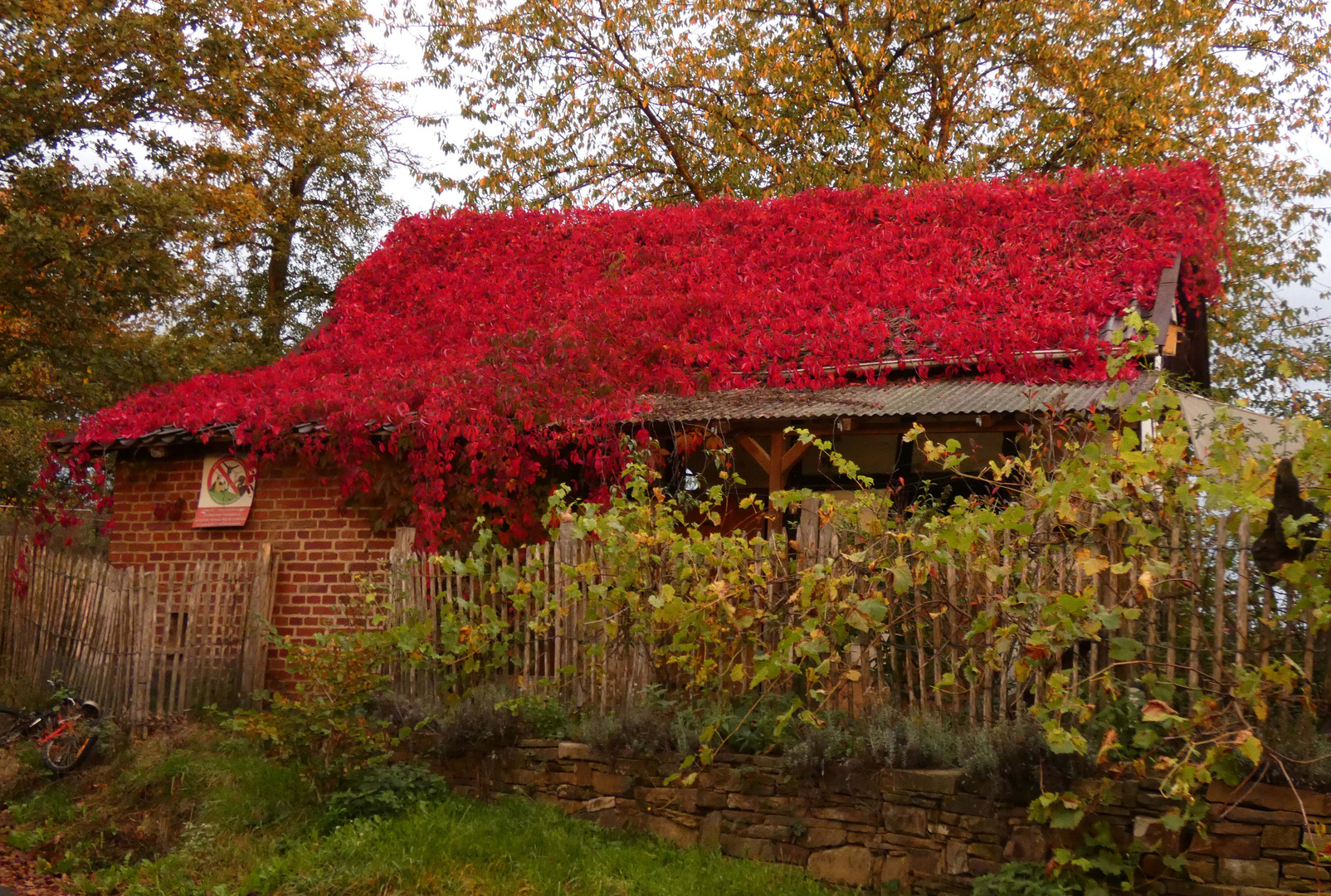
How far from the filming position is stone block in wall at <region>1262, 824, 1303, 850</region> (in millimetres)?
4590

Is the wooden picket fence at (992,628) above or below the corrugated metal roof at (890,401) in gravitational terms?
below

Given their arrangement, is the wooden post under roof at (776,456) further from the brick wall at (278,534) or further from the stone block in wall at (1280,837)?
the stone block in wall at (1280,837)

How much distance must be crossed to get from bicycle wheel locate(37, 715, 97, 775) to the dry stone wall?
3.26 metres

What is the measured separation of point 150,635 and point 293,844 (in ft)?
10.2

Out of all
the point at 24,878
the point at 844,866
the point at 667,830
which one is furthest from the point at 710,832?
the point at 24,878

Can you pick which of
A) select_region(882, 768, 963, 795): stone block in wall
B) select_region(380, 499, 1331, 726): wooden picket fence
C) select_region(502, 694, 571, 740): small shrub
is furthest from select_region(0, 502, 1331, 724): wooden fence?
select_region(882, 768, 963, 795): stone block in wall

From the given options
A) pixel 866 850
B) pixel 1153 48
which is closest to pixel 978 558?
pixel 866 850

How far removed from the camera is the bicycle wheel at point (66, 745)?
8.11 metres

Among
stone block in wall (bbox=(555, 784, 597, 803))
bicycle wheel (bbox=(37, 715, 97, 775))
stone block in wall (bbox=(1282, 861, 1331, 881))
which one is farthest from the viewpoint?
bicycle wheel (bbox=(37, 715, 97, 775))

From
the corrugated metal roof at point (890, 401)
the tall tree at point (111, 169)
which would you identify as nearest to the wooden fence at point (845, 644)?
the corrugated metal roof at point (890, 401)

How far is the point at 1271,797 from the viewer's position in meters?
4.63

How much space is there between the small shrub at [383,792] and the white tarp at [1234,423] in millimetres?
4584

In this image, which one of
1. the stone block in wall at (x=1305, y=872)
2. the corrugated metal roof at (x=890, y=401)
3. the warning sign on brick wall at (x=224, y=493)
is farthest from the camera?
the warning sign on brick wall at (x=224, y=493)

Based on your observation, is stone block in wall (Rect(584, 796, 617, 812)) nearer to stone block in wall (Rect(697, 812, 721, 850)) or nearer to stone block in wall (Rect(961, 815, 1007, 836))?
stone block in wall (Rect(697, 812, 721, 850))
